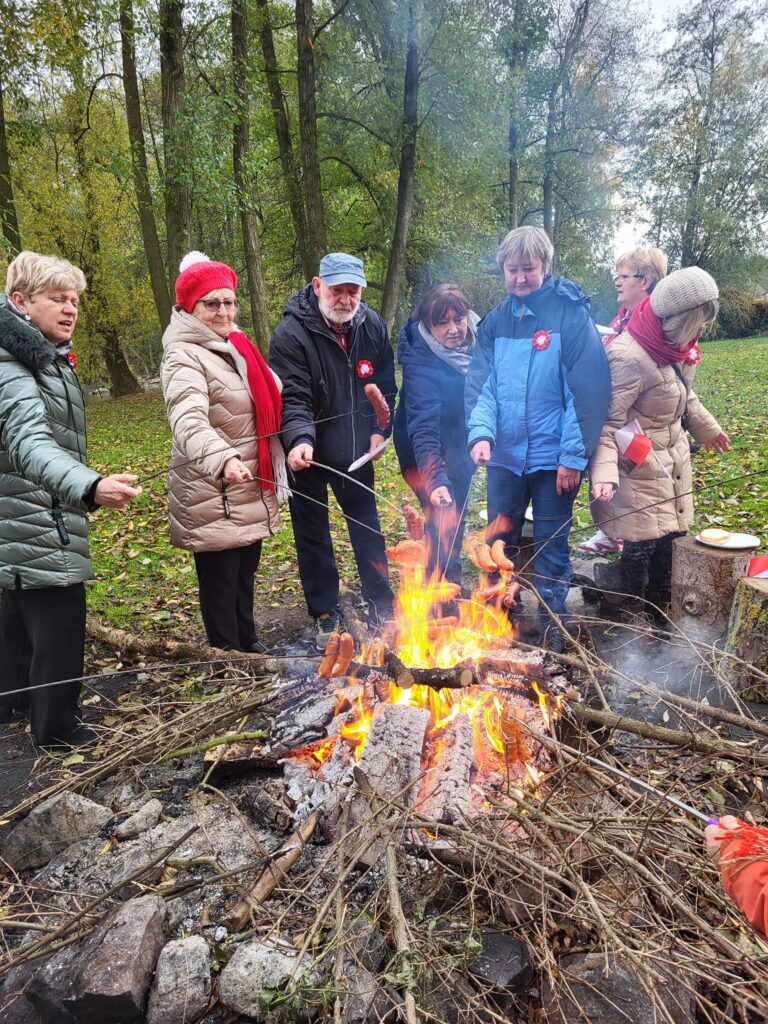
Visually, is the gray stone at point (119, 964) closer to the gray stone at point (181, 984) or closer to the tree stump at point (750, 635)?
the gray stone at point (181, 984)

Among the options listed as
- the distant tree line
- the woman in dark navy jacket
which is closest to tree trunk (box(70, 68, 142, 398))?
the distant tree line

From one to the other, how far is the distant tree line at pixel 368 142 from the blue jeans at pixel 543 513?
6.12 metres

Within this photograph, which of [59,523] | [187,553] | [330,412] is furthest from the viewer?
[187,553]

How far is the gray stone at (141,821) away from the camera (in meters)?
2.52

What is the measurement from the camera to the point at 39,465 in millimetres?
2715

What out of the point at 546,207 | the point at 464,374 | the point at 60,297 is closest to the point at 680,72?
the point at 546,207

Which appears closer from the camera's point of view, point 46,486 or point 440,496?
point 46,486

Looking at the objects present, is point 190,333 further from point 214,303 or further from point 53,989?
point 53,989

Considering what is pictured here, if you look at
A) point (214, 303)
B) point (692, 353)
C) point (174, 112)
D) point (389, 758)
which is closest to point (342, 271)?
point (214, 303)

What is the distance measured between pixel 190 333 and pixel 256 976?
2.86m

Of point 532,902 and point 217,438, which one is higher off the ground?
point 217,438

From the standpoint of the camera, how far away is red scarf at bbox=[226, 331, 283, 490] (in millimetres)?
3529

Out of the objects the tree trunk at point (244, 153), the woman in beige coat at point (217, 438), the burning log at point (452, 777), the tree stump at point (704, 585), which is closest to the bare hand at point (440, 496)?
the woman in beige coat at point (217, 438)

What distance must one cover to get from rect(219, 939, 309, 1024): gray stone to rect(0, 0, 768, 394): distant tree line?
731 centimetres
